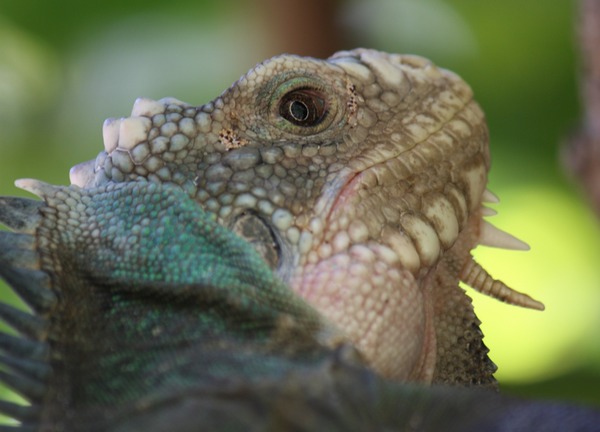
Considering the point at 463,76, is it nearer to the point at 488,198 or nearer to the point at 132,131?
the point at 488,198

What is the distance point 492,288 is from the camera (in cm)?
222

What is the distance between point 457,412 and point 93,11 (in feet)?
21.0

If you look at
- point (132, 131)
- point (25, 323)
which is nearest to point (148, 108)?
point (132, 131)

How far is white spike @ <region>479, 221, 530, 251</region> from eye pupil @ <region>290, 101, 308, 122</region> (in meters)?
0.52

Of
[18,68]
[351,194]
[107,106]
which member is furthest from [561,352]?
[351,194]

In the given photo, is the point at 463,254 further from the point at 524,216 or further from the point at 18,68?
the point at 18,68

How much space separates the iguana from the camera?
5.01 feet

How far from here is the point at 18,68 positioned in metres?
7.89

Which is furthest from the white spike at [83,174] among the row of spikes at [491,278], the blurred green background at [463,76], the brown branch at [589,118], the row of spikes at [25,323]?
the blurred green background at [463,76]

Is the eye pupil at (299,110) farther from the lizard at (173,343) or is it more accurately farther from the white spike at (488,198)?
the white spike at (488,198)

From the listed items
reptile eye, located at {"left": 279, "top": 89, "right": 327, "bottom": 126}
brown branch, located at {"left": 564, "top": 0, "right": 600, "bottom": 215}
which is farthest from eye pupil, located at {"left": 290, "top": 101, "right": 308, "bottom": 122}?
brown branch, located at {"left": 564, "top": 0, "right": 600, "bottom": 215}

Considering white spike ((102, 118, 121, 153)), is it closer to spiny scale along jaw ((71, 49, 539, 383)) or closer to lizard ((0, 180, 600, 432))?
Answer: spiny scale along jaw ((71, 49, 539, 383))

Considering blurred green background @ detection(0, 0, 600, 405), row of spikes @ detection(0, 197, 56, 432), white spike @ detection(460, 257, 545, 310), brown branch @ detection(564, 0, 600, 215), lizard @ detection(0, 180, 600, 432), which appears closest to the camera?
lizard @ detection(0, 180, 600, 432)

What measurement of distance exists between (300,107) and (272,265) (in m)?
0.39
